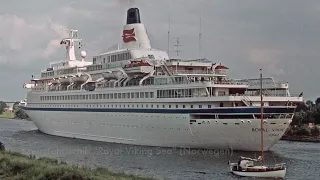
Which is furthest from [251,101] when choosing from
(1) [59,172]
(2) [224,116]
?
(1) [59,172]

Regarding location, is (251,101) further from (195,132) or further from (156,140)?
(156,140)

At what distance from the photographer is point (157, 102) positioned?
137 ft

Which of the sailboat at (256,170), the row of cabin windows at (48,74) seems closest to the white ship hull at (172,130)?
the sailboat at (256,170)

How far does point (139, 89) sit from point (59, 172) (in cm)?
2161

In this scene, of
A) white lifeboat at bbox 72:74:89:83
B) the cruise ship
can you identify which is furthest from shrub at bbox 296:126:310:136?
white lifeboat at bbox 72:74:89:83

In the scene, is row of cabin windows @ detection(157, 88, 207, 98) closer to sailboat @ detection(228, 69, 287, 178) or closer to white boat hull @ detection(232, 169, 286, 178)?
sailboat @ detection(228, 69, 287, 178)

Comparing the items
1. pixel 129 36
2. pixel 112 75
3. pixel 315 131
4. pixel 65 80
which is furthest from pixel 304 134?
pixel 65 80

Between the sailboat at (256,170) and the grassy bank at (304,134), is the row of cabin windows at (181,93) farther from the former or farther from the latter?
the grassy bank at (304,134)

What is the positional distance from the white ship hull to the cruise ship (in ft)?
0.26

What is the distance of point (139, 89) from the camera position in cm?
4422

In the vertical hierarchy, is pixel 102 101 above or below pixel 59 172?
above

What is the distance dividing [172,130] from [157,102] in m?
3.29

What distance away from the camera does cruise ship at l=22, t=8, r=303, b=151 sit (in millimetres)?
36719

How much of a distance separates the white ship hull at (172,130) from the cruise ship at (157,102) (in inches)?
3.1
